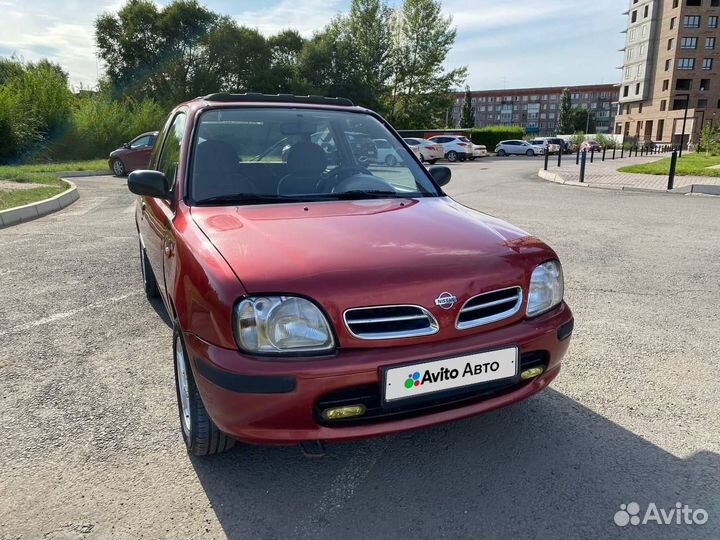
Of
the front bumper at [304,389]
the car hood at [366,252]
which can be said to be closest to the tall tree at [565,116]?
the car hood at [366,252]

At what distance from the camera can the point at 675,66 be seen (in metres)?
71.1

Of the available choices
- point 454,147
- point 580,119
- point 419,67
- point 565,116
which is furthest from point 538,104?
point 454,147

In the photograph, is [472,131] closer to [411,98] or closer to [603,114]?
[411,98]

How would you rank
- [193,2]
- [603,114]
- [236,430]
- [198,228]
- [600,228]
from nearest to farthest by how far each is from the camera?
[236,430] < [198,228] < [600,228] < [193,2] < [603,114]

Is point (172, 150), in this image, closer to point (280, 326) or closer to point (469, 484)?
point (280, 326)

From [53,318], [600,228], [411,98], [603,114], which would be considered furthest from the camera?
[603,114]

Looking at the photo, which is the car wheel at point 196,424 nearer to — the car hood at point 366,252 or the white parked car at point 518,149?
the car hood at point 366,252

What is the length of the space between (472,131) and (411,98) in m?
8.12

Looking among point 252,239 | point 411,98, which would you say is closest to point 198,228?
point 252,239

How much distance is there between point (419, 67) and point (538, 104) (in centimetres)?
8985

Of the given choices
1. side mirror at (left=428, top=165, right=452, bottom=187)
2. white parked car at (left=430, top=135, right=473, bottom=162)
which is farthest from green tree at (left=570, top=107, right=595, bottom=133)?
side mirror at (left=428, top=165, right=452, bottom=187)

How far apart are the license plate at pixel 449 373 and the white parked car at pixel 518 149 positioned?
4149cm

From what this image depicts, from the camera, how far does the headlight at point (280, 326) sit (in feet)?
6.17

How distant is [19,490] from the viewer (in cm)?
218
